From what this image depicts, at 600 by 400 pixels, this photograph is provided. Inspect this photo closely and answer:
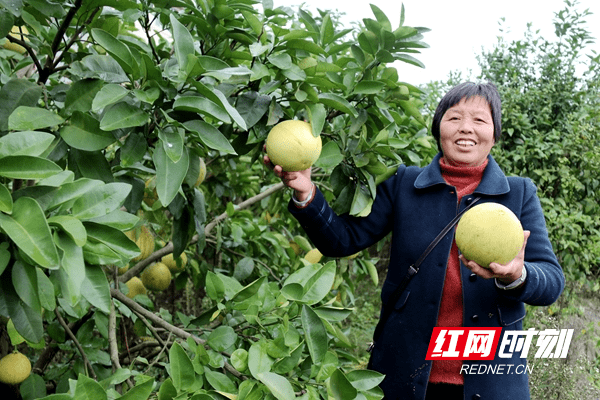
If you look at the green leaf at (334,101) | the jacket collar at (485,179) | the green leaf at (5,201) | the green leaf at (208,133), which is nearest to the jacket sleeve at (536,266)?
the jacket collar at (485,179)

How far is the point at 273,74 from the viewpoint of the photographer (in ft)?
4.32

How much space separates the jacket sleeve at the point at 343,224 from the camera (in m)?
1.63

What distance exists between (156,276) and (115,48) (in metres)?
1.37

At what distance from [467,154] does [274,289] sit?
67 cm

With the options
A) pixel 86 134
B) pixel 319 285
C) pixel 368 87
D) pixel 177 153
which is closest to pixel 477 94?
pixel 368 87

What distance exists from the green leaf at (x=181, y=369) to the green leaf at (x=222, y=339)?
8.0 inches

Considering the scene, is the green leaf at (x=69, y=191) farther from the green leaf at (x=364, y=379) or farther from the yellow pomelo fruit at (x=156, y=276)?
the yellow pomelo fruit at (x=156, y=276)

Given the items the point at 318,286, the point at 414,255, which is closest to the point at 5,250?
the point at 318,286

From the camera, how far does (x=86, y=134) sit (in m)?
1.09

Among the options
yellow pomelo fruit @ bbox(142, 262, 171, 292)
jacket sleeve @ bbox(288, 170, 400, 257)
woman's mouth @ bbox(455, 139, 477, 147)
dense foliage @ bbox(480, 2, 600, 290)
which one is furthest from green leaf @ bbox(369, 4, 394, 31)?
dense foliage @ bbox(480, 2, 600, 290)

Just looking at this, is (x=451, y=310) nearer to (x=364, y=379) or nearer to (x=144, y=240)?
(x=364, y=379)

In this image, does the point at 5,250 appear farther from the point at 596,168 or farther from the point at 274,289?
the point at 596,168

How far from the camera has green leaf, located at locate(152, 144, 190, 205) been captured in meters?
1.00

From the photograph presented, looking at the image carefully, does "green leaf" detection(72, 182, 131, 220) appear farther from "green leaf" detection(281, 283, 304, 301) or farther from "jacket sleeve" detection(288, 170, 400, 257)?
"jacket sleeve" detection(288, 170, 400, 257)
